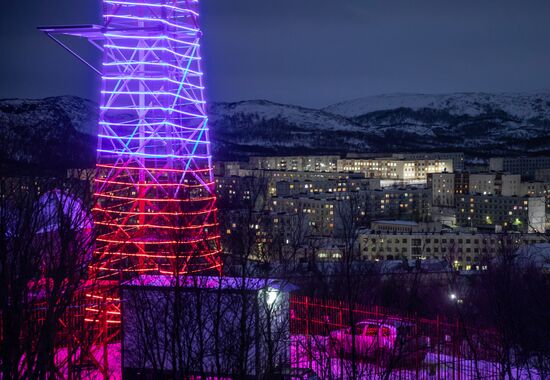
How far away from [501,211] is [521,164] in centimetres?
2498

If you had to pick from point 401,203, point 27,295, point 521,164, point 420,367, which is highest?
point 521,164

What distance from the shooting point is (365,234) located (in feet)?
92.4

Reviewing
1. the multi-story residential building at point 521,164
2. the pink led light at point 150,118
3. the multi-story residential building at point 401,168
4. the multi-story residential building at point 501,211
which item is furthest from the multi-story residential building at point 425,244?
the multi-story residential building at point 521,164

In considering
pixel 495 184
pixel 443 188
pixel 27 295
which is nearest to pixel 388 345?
pixel 27 295

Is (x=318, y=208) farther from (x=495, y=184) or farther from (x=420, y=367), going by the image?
(x=420, y=367)

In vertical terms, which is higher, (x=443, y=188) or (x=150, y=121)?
(x=150, y=121)

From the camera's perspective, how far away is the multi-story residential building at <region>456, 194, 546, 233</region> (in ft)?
124

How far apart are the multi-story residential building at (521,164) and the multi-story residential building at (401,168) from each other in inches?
206

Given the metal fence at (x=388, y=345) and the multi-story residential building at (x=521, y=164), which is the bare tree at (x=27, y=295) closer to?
the metal fence at (x=388, y=345)

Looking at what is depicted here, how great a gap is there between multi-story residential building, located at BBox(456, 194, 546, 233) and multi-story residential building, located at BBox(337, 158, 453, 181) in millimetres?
16449

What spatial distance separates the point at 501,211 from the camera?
3972 centimetres

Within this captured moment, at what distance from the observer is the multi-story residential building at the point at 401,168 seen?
59.3 metres

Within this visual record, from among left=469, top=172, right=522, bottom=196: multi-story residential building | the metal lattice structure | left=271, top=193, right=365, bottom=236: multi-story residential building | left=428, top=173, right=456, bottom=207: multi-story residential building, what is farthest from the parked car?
left=428, top=173, right=456, bottom=207: multi-story residential building

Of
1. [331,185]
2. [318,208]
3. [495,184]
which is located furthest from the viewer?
[331,185]
